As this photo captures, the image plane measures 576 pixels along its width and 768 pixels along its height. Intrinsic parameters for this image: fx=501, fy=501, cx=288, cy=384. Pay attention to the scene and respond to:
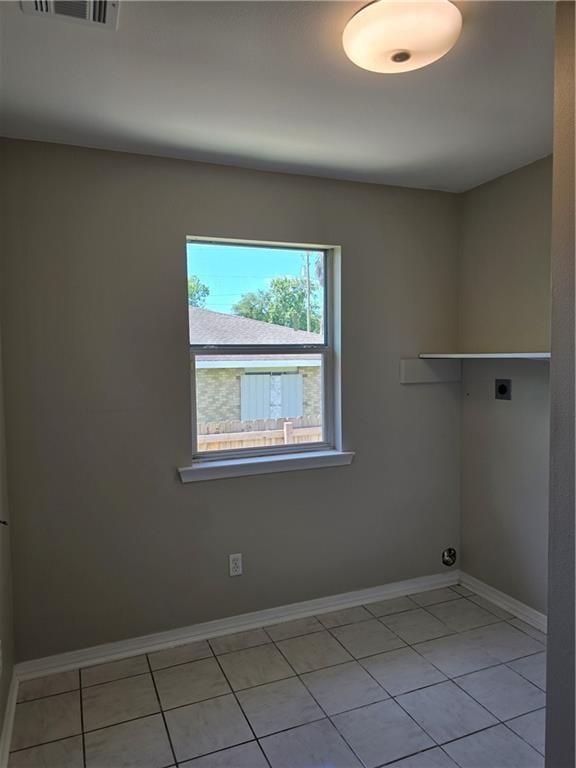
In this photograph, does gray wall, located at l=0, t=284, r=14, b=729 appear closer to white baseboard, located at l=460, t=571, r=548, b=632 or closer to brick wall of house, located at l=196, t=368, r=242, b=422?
brick wall of house, located at l=196, t=368, r=242, b=422

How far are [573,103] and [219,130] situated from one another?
4.59ft

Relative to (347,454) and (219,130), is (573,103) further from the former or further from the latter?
(347,454)

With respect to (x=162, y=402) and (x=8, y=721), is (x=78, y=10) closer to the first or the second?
(x=162, y=402)

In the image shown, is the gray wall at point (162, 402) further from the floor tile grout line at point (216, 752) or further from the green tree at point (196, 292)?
the floor tile grout line at point (216, 752)

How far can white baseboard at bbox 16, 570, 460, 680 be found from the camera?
2.26 m

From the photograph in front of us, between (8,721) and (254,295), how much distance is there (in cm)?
210

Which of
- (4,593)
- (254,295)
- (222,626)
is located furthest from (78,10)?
(222,626)

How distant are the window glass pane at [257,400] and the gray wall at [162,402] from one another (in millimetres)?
161

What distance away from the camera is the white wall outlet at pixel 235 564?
2572 millimetres

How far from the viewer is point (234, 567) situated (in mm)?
2578

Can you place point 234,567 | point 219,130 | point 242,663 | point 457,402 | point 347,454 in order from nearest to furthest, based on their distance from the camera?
point 219,130 < point 242,663 < point 234,567 < point 347,454 < point 457,402

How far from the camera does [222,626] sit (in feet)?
8.39

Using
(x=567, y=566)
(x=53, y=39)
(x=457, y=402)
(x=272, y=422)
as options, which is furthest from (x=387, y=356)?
(x=53, y=39)

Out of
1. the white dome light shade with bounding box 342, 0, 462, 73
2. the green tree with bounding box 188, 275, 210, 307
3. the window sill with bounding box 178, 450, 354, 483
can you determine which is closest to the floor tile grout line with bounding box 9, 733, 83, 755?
the window sill with bounding box 178, 450, 354, 483
